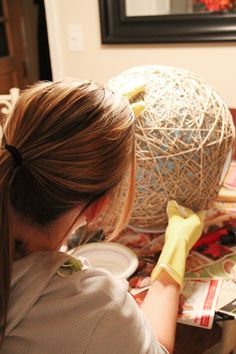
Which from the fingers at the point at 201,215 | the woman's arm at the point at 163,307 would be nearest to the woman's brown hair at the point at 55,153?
the woman's arm at the point at 163,307

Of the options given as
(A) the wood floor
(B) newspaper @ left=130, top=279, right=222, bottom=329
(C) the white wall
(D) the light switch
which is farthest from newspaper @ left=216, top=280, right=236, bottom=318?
(D) the light switch

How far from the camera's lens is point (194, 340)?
145 centimetres

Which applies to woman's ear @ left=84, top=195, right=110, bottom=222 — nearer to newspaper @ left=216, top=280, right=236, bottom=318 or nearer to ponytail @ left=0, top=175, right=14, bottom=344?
ponytail @ left=0, top=175, right=14, bottom=344

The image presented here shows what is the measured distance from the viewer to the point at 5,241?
18.4 inches

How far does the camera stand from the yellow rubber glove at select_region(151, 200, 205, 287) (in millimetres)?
709

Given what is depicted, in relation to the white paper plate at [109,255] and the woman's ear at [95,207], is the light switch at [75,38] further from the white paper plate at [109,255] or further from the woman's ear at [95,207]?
the woman's ear at [95,207]

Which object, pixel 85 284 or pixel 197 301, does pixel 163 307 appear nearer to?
pixel 197 301

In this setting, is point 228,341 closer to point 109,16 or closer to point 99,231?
point 99,231

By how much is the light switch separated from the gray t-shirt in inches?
53.3

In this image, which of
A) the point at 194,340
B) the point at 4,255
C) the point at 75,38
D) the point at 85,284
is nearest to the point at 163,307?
the point at 85,284

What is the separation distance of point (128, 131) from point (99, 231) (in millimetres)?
399

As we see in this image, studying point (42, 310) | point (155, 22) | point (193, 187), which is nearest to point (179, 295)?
point (193, 187)

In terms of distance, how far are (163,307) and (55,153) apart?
1.12 ft

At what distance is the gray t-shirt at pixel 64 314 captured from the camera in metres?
0.47
